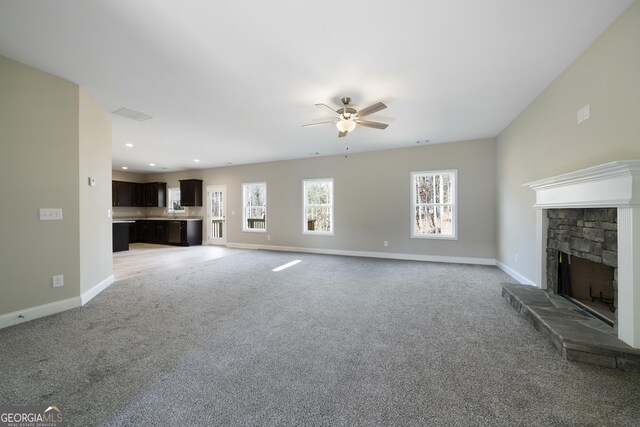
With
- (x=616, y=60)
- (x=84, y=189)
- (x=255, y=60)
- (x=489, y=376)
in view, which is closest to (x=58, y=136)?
(x=84, y=189)

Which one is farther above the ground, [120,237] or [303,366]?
[120,237]

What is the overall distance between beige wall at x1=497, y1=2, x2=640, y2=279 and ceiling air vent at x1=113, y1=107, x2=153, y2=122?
217 inches

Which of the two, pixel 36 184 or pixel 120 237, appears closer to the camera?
pixel 36 184

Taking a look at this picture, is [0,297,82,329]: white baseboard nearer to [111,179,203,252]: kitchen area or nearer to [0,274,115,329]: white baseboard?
[0,274,115,329]: white baseboard

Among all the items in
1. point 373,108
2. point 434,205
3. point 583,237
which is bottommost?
point 583,237

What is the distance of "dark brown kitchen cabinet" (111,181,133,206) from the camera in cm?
875

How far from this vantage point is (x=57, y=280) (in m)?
2.86

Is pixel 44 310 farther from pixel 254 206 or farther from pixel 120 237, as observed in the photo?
pixel 254 206

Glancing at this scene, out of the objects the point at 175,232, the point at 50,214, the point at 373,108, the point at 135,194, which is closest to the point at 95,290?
the point at 50,214

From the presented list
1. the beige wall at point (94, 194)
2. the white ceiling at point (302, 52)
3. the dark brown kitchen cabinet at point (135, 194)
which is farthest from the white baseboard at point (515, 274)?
the dark brown kitchen cabinet at point (135, 194)

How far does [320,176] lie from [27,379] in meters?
5.94

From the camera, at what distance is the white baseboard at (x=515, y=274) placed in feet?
11.9

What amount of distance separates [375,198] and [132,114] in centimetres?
503

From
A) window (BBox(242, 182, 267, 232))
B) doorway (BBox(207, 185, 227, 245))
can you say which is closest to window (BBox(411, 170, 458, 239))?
window (BBox(242, 182, 267, 232))
